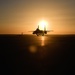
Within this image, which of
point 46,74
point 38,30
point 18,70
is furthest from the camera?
point 38,30

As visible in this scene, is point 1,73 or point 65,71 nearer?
point 1,73

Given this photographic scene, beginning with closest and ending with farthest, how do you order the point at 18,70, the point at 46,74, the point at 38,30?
the point at 46,74, the point at 18,70, the point at 38,30

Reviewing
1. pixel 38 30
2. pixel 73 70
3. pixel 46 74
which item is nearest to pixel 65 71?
pixel 73 70

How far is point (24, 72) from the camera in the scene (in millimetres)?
18781

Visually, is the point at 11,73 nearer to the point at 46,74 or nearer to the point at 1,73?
the point at 1,73

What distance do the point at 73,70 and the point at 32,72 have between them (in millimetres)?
4104

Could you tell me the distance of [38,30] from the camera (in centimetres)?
13400

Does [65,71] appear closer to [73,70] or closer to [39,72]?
[73,70]

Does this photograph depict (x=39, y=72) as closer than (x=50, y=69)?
Yes

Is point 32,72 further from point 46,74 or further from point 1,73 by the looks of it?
point 1,73

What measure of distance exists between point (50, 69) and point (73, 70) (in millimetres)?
2207

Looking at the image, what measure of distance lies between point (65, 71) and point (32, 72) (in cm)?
318

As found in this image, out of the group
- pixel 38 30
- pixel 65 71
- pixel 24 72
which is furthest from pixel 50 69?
pixel 38 30

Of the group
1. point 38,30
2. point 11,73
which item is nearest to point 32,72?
point 11,73
